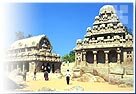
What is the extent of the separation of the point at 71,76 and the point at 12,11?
119cm

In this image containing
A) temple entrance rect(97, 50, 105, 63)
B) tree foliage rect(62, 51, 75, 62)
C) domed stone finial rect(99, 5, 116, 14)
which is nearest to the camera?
domed stone finial rect(99, 5, 116, 14)

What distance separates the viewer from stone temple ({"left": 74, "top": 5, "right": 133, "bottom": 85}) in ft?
13.6

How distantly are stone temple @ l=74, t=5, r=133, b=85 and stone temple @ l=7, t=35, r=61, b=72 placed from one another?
35 cm

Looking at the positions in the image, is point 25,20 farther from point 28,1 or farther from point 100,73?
point 100,73

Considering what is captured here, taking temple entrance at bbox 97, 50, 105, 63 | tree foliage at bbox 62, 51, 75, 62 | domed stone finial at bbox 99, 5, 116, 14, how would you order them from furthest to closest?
temple entrance at bbox 97, 50, 105, 63, tree foliage at bbox 62, 51, 75, 62, domed stone finial at bbox 99, 5, 116, 14

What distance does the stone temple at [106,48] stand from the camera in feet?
13.6

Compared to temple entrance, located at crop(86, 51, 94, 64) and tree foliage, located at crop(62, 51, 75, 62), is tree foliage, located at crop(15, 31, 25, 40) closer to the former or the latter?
tree foliage, located at crop(62, 51, 75, 62)

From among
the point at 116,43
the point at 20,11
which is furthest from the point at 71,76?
the point at 20,11

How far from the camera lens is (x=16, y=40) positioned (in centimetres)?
406

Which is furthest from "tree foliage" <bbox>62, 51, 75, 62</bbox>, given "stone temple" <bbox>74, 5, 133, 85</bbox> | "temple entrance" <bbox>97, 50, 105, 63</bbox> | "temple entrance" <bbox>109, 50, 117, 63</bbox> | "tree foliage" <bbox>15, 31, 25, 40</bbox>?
"tree foliage" <bbox>15, 31, 25, 40</bbox>

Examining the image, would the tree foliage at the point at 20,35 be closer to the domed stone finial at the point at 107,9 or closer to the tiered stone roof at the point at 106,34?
the tiered stone roof at the point at 106,34

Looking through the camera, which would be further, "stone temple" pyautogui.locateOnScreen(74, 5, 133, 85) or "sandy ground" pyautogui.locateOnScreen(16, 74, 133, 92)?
"stone temple" pyautogui.locateOnScreen(74, 5, 133, 85)

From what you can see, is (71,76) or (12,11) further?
(71,76)

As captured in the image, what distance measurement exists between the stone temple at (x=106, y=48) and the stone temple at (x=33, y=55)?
35cm
